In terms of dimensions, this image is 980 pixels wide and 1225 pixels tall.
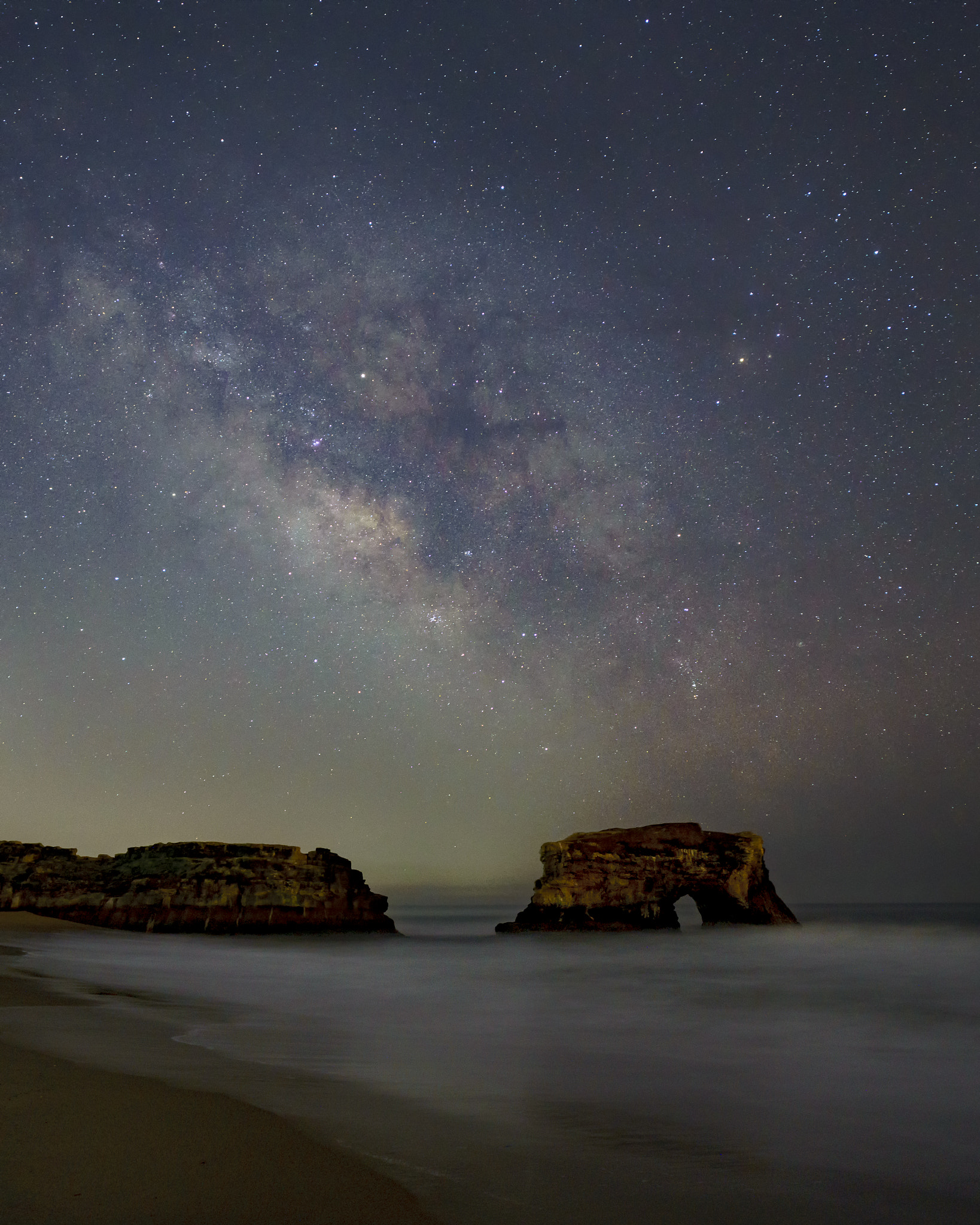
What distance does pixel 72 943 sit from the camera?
3036 centimetres

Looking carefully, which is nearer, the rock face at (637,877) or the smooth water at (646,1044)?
→ the smooth water at (646,1044)

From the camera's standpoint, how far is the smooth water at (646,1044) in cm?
578

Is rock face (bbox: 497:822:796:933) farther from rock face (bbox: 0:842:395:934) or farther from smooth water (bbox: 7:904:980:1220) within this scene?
smooth water (bbox: 7:904:980:1220)

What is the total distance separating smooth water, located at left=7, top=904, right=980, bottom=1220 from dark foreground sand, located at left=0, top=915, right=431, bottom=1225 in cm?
173

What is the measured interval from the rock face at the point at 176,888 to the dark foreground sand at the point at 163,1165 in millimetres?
41635

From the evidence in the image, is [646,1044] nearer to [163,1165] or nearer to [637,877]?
[163,1165]

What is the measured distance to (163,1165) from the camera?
13.4 ft

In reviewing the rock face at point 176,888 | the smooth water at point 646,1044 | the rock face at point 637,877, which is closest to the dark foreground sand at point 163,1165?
the smooth water at point 646,1044

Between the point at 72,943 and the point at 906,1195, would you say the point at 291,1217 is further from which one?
the point at 72,943

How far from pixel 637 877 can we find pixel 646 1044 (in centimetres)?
3970

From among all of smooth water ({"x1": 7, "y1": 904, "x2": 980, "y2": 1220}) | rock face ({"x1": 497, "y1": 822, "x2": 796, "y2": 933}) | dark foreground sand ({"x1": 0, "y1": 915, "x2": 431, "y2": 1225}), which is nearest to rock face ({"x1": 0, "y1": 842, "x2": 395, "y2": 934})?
rock face ({"x1": 497, "y1": 822, "x2": 796, "y2": 933})

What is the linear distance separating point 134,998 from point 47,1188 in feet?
38.6

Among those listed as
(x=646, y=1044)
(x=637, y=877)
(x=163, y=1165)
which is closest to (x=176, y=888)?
(x=637, y=877)

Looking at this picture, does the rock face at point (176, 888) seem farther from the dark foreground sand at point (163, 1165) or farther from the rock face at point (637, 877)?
the dark foreground sand at point (163, 1165)
